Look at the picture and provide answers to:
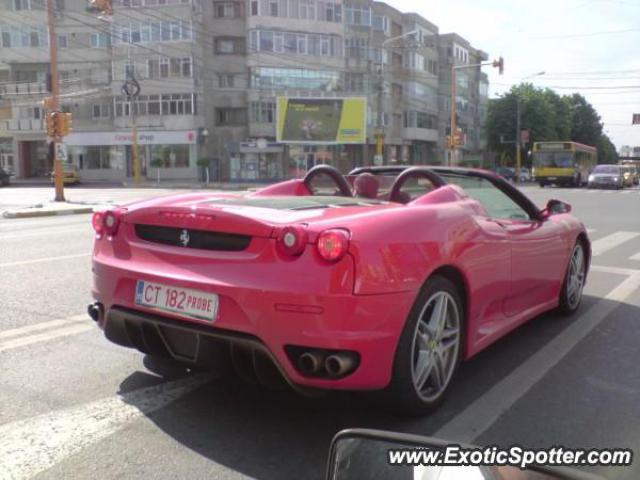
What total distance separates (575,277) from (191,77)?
4781cm

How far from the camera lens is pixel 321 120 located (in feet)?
167

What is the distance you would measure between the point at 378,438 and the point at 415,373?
5.85ft

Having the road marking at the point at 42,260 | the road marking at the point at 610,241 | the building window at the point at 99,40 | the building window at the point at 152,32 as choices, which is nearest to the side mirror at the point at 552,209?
the road marking at the point at 610,241

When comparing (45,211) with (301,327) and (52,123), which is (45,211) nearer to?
(52,123)

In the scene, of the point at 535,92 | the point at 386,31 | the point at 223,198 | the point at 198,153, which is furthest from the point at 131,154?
the point at 223,198

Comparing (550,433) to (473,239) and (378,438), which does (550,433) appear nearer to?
(473,239)

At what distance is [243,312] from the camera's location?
2904 millimetres

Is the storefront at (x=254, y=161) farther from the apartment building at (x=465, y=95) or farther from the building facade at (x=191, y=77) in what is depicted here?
the apartment building at (x=465, y=95)

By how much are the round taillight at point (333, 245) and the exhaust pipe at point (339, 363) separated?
0.43m

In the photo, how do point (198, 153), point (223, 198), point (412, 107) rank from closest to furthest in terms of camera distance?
point (223, 198)
point (198, 153)
point (412, 107)

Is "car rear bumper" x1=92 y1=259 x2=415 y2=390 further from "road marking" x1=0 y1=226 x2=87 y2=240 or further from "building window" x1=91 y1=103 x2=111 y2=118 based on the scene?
"building window" x1=91 y1=103 x2=111 y2=118

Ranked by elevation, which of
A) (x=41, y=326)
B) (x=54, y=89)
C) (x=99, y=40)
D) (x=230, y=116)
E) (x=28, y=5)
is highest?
(x=28, y=5)

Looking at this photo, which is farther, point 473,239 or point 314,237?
point 473,239

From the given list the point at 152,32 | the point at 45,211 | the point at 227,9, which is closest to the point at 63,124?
the point at 45,211
